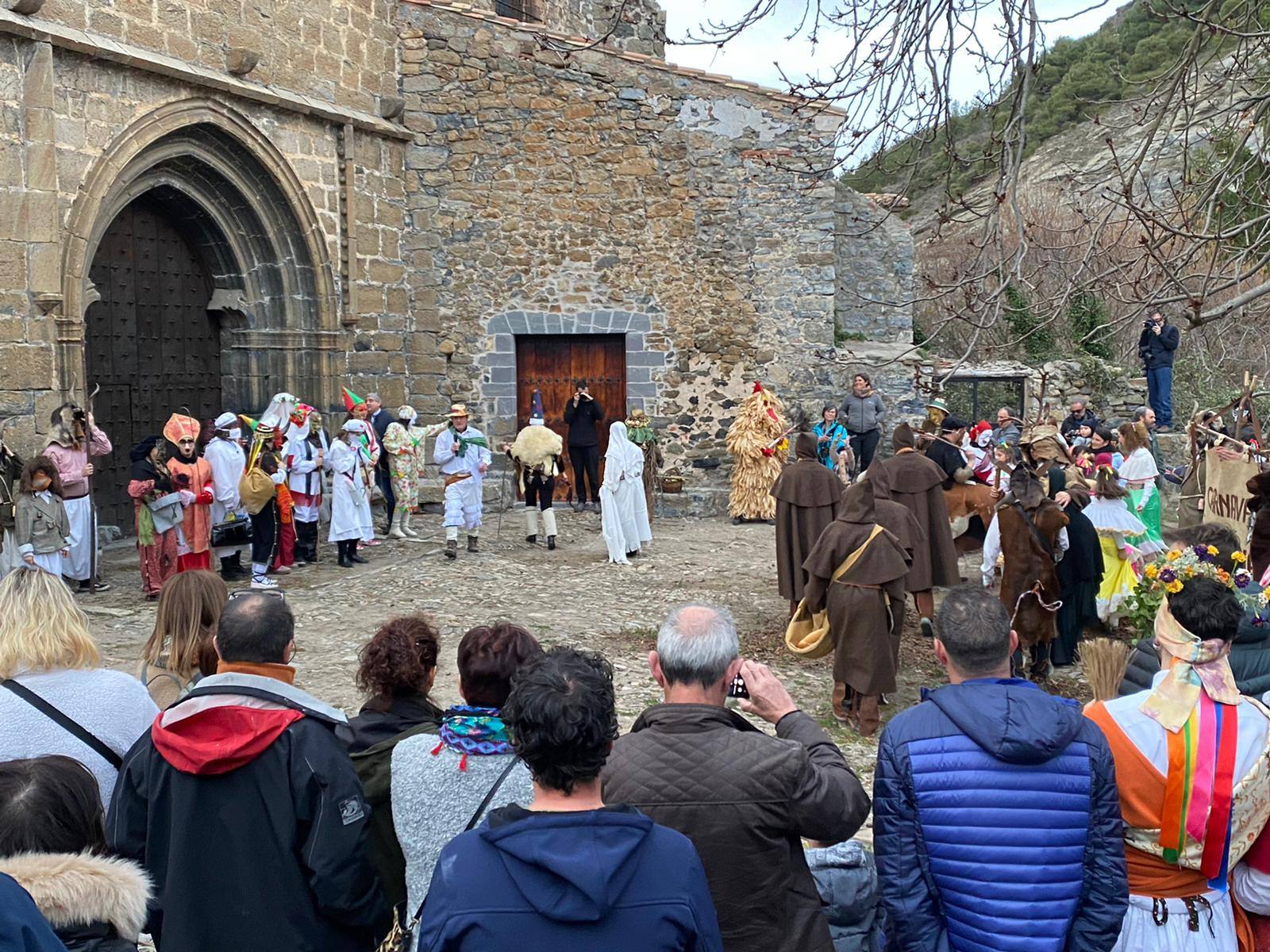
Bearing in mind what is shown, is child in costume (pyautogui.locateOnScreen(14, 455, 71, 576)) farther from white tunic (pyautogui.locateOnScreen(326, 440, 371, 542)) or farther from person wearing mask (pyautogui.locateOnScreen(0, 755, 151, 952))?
person wearing mask (pyautogui.locateOnScreen(0, 755, 151, 952))

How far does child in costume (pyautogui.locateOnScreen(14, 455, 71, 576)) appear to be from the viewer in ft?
27.7

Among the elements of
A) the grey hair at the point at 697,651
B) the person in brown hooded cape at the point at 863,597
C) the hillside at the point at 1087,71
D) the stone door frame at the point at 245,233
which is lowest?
the person in brown hooded cape at the point at 863,597

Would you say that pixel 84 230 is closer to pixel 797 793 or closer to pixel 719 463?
pixel 719 463

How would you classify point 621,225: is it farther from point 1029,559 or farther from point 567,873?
point 567,873

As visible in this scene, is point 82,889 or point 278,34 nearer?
point 82,889

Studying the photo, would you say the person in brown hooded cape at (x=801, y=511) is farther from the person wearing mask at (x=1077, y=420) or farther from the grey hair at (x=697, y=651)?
the grey hair at (x=697, y=651)

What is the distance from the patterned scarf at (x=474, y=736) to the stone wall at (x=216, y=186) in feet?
26.4

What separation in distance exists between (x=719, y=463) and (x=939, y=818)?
12.1 meters

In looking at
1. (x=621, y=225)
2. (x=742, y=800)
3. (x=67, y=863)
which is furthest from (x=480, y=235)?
(x=67, y=863)

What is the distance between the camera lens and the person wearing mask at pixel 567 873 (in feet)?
6.19

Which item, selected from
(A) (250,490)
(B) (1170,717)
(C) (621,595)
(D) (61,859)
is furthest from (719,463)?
(D) (61,859)

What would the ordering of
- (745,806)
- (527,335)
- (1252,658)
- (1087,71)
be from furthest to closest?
(1087,71), (527,335), (1252,658), (745,806)

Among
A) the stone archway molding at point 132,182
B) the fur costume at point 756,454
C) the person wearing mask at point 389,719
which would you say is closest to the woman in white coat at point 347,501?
the stone archway molding at point 132,182

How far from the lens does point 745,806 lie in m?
2.44
